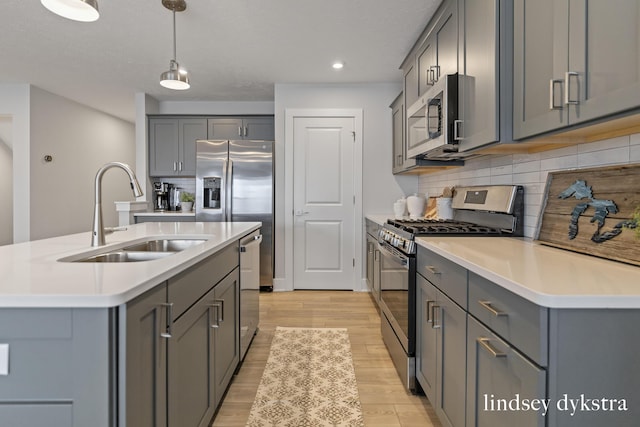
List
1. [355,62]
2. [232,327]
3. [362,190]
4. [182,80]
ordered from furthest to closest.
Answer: [362,190]
[355,62]
[182,80]
[232,327]

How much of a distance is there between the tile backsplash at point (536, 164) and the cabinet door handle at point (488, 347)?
90cm

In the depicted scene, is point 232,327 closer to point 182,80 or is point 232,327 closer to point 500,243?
point 500,243

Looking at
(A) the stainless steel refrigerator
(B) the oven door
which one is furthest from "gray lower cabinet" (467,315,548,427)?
(A) the stainless steel refrigerator

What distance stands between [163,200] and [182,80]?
9.94ft

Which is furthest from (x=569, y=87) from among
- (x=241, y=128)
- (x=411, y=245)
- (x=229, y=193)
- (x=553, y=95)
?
(x=241, y=128)

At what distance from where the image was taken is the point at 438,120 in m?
2.31

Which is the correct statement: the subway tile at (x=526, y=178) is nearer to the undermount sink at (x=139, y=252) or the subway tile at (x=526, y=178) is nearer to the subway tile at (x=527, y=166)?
the subway tile at (x=527, y=166)

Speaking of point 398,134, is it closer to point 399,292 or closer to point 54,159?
point 399,292

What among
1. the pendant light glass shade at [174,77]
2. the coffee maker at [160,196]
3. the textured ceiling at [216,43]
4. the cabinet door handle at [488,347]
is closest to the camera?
the cabinet door handle at [488,347]

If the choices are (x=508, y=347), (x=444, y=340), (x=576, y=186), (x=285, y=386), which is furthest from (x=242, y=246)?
(x=576, y=186)

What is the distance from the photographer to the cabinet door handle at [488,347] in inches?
42.5

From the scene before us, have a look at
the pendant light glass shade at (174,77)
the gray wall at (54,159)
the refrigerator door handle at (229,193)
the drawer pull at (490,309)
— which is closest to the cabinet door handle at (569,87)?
the drawer pull at (490,309)

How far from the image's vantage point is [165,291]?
3.76 ft

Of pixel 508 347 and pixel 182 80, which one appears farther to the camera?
pixel 182 80
